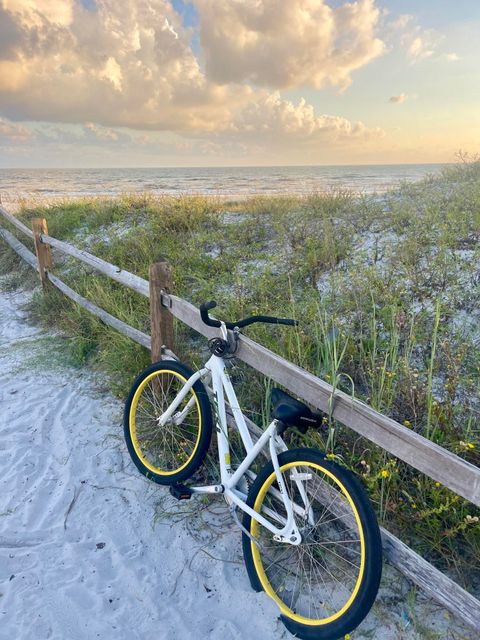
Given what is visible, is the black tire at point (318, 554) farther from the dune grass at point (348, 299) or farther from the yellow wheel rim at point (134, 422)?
the yellow wheel rim at point (134, 422)

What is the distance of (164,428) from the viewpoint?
11.7 ft

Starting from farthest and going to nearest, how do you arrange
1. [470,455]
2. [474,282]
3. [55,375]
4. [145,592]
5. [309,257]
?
[309,257]
[55,375]
[474,282]
[470,455]
[145,592]

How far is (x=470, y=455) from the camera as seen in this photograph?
8.85 ft

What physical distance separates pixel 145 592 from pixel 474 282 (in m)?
4.36

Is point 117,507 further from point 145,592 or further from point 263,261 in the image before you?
point 263,261

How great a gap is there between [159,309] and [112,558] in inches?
77.8

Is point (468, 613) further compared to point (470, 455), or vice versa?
point (470, 455)

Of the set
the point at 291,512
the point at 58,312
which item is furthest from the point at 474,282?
the point at 58,312

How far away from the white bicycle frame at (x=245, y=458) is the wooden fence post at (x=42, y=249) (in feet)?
16.4

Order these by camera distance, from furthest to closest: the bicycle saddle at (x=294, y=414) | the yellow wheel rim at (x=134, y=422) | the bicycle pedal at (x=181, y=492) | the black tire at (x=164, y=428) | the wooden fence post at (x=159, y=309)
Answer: the wooden fence post at (x=159, y=309) → the yellow wheel rim at (x=134, y=422) → the black tire at (x=164, y=428) → the bicycle pedal at (x=181, y=492) → the bicycle saddle at (x=294, y=414)

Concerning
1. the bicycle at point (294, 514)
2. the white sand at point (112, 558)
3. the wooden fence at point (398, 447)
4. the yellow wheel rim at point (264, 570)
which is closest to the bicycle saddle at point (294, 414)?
the bicycle at point (294, 514)

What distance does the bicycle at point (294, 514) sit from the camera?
2.06 m

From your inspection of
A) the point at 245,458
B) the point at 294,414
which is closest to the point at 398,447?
the point at 294,414

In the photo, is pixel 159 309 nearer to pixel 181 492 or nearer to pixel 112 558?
pixel 181 492
